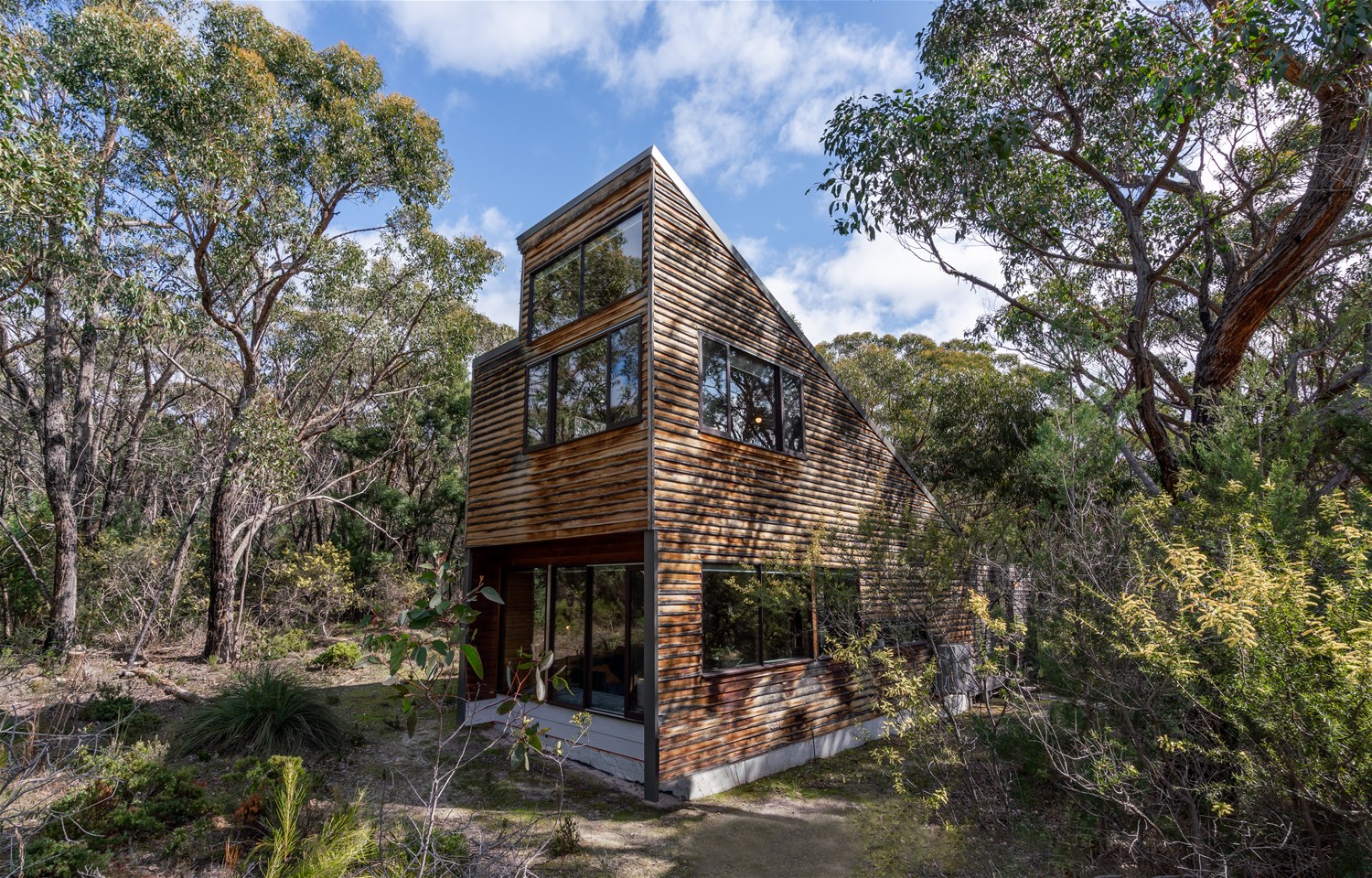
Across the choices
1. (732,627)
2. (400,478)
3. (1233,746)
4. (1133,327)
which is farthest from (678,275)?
(400,478)

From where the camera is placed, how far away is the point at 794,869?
18.6ft

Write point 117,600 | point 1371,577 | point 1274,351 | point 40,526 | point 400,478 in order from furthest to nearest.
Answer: point 400,478
point 40,526
point 117,600
point 1274,351
point 1371,577

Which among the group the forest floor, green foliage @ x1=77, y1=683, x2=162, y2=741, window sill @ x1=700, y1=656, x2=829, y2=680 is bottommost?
the forest floor

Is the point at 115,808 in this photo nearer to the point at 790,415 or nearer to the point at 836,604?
the point at 836,604

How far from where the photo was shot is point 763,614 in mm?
8883

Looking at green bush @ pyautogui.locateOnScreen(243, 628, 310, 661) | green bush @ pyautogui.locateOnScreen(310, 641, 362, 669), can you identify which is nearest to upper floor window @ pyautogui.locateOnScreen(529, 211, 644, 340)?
green bush @ pyautogui.locateOnScreen(310, 641, 362, 669)

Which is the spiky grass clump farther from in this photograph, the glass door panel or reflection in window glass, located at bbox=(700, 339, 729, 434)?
reflection in window glass, located at bbox=(700, 339, 729, 434)

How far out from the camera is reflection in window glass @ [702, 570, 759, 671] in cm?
809

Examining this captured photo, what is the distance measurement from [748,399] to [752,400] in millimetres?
95

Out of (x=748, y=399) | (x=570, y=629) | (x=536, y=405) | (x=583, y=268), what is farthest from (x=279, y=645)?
(x=748, y=399)

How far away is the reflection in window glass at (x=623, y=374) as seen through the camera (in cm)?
808

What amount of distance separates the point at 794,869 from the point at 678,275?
6.87 metres

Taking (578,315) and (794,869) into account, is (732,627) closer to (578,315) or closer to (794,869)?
(794,869)

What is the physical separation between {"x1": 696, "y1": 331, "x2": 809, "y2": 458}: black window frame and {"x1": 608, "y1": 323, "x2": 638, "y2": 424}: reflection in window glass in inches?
34.9
